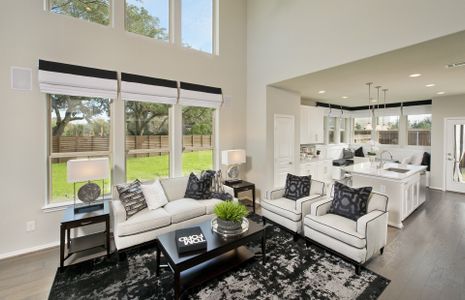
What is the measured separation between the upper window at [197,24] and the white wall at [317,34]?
40.8 inches

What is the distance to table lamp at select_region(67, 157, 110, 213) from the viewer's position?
2842 mm

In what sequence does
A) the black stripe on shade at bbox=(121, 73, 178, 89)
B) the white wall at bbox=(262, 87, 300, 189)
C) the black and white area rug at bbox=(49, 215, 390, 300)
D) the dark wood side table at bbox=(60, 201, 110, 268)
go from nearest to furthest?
the black and white area rug at bbox=(49, 215, 390, 300)
the dark wood side table at bbox=(60, 201, 110, 268)
the black stripe on shade at bbox=(121, 73, 178, 89)
the white wall at bbox=(262, 87, 300, 189)

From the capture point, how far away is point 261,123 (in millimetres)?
4988

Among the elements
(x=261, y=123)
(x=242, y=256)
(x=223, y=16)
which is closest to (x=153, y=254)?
(x=242, y=256)

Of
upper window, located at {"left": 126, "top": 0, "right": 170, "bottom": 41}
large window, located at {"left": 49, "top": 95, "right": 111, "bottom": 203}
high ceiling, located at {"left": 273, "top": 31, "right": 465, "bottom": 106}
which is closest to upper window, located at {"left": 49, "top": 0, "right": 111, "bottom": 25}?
upper window, located at {"left": 126, "top": 0, "right": 170, "bottom": 41}

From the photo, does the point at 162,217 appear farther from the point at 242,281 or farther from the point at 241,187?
the point at 241,187

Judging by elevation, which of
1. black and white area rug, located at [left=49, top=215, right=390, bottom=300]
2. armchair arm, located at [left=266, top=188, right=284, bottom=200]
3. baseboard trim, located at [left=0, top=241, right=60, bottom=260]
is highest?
armchair arm, located at [left=266, top=188, right=284, bottom=200]

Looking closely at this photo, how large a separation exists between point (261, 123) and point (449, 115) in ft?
18.4

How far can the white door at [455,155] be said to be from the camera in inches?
231

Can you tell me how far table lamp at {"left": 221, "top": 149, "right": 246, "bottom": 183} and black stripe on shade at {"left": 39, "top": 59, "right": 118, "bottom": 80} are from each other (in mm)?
2505

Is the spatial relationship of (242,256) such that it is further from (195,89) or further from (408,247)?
(195,89)

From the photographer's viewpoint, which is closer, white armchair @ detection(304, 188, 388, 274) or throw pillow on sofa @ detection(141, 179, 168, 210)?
white armchair @ detection(304, 188, 388, 274)

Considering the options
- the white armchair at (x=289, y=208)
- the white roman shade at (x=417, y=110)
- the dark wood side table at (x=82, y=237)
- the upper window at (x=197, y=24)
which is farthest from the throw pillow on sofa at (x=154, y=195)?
the white roman shade at (x=417, y=110)

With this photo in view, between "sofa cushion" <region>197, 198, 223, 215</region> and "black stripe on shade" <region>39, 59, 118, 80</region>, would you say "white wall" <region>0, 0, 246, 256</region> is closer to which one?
"black stripe on shade" <region>39, 59, 118, 80</region>
